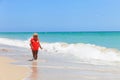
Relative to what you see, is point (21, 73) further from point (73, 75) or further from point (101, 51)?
point (101, 51)

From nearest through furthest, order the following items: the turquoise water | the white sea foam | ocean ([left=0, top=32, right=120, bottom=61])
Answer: the white sea foam
ocean ([left=0, top=32, right=120, bottom=61])
the turquoise water

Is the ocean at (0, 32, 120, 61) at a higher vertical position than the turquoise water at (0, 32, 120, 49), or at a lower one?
higher

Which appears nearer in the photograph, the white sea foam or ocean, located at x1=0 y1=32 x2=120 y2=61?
the white sea foam

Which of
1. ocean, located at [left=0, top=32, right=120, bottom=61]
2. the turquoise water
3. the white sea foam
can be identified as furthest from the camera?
the turquoise water

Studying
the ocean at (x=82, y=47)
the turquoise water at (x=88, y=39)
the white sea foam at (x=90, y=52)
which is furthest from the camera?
the turquoise water at (x=88, y=39)

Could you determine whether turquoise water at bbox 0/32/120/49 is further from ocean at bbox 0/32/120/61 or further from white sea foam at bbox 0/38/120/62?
white sea foam at bbox 0/38/120/62

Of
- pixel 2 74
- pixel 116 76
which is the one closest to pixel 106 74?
pixel 116 76

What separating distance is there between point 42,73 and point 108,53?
11.8m

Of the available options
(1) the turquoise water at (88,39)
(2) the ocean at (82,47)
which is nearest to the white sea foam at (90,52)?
(2) the ocean at (82,47)

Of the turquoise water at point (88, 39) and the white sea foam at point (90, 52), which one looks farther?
the turquoise water at point (88, 39)

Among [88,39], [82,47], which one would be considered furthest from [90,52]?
[88,39]

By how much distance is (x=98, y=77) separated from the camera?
36.0ft

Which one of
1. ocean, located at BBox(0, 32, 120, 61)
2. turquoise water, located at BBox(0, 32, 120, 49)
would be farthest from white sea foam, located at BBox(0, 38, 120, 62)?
turquoise water, located at BBox(0, 32, 120, 49)

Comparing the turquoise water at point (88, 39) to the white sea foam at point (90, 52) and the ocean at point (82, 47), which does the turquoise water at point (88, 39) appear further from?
the white sea foam at point (90, 52)
